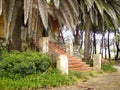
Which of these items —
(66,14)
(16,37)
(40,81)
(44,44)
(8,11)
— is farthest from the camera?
(44,44)

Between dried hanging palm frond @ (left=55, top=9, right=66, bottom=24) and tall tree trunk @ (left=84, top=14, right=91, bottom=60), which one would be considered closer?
dried hanging palm frond @ (left=55, top=9, right=66, bottom=24)

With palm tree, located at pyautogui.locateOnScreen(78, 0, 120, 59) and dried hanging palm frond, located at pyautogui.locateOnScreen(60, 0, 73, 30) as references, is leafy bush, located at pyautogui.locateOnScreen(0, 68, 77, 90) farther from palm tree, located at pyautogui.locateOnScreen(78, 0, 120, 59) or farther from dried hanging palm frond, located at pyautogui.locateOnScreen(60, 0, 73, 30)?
palm tree, located at pyautogui.locateOnScreen(78, 0, 120, 59)

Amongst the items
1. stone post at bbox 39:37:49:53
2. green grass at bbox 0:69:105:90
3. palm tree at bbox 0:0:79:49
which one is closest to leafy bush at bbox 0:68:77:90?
green grass at bbox 0:69:105:90

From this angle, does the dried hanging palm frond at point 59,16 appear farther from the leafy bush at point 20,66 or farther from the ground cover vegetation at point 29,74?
the leafy bush at point 20,66

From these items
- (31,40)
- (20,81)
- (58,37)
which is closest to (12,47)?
(31,40)

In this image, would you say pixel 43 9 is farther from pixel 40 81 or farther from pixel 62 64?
pixel 40 81

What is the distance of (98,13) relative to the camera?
2355 centimetres

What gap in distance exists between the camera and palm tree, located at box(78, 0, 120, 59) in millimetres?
21688

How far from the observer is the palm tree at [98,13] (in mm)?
21688

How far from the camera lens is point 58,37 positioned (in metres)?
24.7

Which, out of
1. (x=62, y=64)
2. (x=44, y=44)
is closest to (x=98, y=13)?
(x=44, y=44)

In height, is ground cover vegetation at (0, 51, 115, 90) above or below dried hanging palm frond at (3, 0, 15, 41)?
below

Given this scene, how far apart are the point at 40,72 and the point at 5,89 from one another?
2591 millimetres

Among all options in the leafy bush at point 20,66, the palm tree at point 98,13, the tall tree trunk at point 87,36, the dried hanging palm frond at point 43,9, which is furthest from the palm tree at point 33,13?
the tall tree trunk at point 87,36
